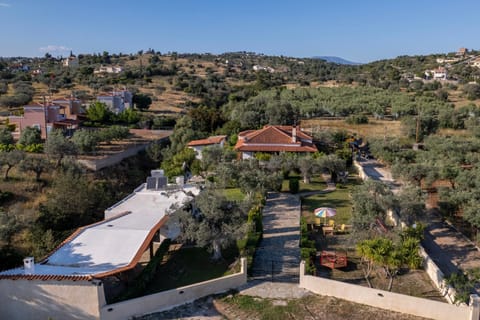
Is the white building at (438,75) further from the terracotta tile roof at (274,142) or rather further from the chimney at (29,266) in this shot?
the chimney at (29,266)

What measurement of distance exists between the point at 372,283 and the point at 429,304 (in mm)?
2572

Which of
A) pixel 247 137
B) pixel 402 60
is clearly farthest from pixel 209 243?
pixel 402 60

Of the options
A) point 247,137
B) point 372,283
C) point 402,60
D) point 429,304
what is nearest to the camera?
point 429,304

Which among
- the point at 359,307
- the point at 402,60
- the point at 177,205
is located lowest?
the point at 359,307

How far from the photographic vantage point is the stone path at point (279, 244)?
53.6 feet

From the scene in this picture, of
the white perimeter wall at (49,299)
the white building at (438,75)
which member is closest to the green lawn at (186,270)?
the white perimeter wall at (49,299)

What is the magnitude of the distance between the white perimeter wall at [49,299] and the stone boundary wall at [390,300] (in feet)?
24.9

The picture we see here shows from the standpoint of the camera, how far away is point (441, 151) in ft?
116

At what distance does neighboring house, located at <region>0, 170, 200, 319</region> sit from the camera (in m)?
12.8

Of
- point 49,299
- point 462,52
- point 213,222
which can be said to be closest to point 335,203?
point 213,222

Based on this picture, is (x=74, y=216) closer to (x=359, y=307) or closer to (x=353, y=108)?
(x=359, y=307)

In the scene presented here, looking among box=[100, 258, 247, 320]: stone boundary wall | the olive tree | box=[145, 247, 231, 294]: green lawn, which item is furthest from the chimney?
the olive tree

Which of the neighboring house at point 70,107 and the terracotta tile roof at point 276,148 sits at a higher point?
the neighboring house at point 70,107

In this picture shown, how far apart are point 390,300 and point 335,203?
11.7 metres
